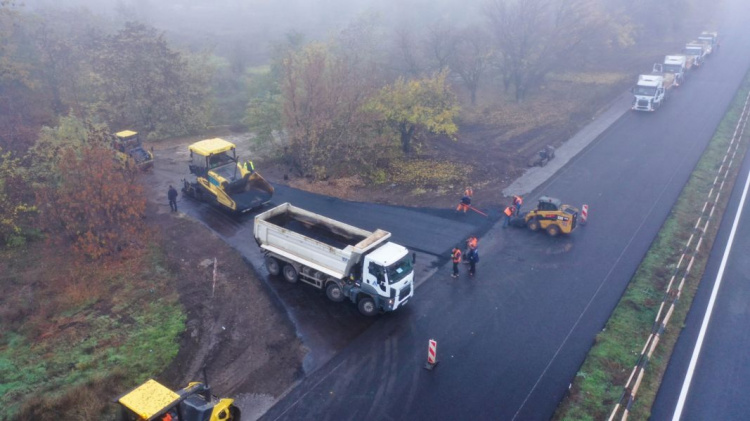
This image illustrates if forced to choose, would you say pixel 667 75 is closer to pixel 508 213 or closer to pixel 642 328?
pixel 508 213

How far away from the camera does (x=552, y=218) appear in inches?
877

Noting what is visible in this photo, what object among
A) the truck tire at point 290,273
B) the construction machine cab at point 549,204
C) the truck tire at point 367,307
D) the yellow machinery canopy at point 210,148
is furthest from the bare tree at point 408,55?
the truck tire at point 367,307

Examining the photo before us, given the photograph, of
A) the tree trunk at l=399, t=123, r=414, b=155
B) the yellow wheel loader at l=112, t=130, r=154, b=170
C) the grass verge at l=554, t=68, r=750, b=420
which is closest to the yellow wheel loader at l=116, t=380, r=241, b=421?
the grass verge at l=554, t=68, r=750, b=420

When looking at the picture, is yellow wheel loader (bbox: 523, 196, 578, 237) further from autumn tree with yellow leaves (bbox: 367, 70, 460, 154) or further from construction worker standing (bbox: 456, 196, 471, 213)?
autumn tree with yellow leaves (bbox: 367, 70, 460, 154)

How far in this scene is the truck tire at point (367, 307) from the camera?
16.9m

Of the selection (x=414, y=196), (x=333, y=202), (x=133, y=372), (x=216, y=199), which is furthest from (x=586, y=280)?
(x=216, y=199)

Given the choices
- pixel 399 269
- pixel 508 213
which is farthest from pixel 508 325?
pixel 508 213

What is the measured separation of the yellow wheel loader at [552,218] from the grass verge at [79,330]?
48.9 ft

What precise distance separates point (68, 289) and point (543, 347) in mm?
16452

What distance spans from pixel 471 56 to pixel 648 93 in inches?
542

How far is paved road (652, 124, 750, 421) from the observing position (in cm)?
1325

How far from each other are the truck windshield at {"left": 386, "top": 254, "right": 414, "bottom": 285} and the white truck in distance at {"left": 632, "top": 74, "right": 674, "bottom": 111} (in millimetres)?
30889

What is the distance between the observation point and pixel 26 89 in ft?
124

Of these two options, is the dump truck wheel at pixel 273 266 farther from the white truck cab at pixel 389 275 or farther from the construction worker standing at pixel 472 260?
the construction worker standing at pixel 472 260
